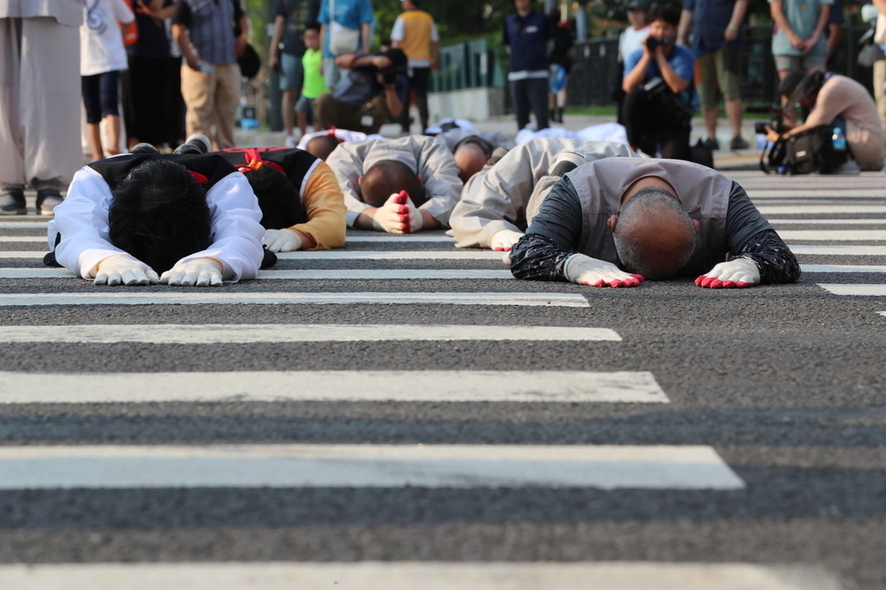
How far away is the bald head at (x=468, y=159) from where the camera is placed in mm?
8734

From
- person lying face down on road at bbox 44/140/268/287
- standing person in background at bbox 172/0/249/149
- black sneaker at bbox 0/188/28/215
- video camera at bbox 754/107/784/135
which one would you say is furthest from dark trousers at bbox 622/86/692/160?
person lying face down on road at bbox 44/140/268/287

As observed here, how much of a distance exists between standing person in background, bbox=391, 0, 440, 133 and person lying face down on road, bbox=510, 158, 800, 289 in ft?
39.1

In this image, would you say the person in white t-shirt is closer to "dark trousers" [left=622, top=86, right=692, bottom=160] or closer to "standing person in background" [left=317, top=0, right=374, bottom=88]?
"dark trousers" [left=622, top=86, right=692, bottom=160]

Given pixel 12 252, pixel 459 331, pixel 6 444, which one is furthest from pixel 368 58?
pixel 6 444

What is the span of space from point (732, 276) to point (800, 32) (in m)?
9.40

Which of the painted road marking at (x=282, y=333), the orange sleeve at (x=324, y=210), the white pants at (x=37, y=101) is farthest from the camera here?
the white pants at (x=37, y=101)

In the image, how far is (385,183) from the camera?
8172 mm

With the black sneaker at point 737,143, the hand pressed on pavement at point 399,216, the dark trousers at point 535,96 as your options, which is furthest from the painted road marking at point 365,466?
the black sneaker at point 737,143

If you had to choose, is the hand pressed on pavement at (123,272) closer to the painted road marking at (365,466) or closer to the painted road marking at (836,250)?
the painted road marking at (365,466)

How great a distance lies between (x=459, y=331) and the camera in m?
4.23

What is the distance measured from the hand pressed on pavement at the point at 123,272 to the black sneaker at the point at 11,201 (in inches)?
131

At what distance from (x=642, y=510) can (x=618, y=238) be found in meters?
2.90

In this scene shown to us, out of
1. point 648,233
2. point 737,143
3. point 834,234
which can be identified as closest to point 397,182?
point 834,234

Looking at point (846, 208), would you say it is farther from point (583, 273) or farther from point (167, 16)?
point (167, 16)
